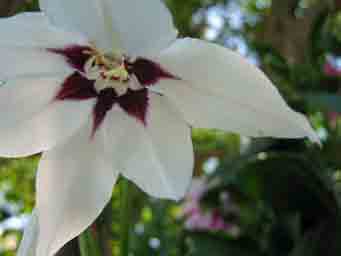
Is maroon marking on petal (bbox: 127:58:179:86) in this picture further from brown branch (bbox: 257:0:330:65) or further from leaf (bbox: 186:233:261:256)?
brown branch (bbox: 257:0:330:65)

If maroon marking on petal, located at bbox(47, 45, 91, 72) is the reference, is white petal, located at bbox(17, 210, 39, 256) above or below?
below

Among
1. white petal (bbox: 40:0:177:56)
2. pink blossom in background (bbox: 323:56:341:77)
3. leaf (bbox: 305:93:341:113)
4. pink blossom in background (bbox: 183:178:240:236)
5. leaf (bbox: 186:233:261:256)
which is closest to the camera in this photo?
white petal (bbox: 40:0:177:56)

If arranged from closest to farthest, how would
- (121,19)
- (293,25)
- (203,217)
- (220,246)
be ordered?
(121,19) → (220,246) → (203,217) → (293,25)

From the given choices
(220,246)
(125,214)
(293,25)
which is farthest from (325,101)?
(293,25)

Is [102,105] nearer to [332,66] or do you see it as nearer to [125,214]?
[125,214]

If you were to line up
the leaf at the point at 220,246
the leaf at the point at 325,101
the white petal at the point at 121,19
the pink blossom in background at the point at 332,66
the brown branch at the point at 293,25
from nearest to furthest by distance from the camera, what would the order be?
the white petal at the point at 121,19 < the leaf at the point at 325,101 < the leaf at the point at 220,246 < the brown branch at the point at 293,25 < the pink blossom in background at the point at 332,66

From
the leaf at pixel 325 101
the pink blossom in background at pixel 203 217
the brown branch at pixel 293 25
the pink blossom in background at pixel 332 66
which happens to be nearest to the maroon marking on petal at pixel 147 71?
the leaf at pixel 325 101

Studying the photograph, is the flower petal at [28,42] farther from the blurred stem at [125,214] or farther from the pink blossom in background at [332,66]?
the pink blossom in background at [332,66]

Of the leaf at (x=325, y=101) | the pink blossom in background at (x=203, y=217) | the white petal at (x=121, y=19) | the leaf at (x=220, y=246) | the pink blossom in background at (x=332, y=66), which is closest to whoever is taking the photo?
the white petal at (x=121, y=19)

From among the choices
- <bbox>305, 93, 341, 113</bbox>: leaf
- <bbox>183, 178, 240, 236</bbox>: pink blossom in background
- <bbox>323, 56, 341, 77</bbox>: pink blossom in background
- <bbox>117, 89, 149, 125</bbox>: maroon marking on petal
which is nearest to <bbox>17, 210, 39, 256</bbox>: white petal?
<bbox>117, 89, 149, 125</bbox>: maroon marking on petal
